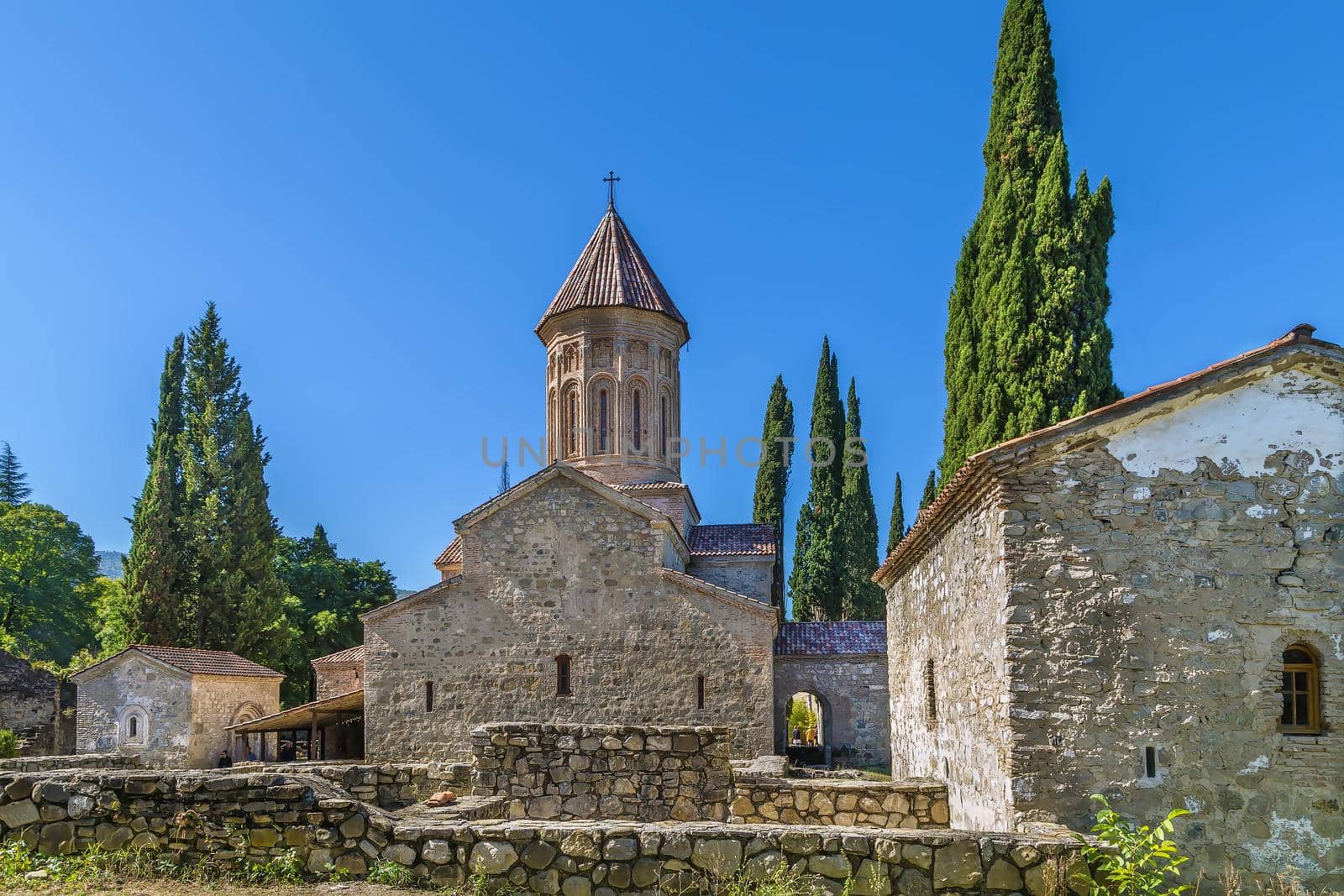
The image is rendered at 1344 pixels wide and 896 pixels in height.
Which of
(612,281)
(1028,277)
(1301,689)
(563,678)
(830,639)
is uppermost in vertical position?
(612,281)

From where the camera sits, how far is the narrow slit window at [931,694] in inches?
441

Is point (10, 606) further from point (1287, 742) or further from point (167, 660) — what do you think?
point (1287, 742)

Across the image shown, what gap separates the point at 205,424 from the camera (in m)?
30.6

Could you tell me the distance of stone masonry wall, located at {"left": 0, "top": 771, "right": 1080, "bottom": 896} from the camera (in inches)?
228

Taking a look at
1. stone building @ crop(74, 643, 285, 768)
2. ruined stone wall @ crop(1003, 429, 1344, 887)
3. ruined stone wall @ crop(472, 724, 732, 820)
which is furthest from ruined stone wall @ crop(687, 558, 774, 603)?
ruined stone wall @ crop(1003, 429, 1344, 887)

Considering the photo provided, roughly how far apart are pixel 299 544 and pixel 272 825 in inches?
1438

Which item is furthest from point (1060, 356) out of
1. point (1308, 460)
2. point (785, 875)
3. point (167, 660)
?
point (167, 660)

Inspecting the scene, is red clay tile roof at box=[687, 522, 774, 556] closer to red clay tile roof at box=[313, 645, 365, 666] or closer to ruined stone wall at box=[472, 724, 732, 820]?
red clay tile roof at box=[313, 645, 365, 666]

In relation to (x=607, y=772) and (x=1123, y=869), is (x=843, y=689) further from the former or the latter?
(x=1123, y=869)

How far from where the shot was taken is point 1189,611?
770 centimetres

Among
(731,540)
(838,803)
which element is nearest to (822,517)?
(731,540)

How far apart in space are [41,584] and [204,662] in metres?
21.5

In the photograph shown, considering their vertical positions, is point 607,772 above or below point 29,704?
above

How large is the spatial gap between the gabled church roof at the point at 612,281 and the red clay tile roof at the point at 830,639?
825 centimetres
